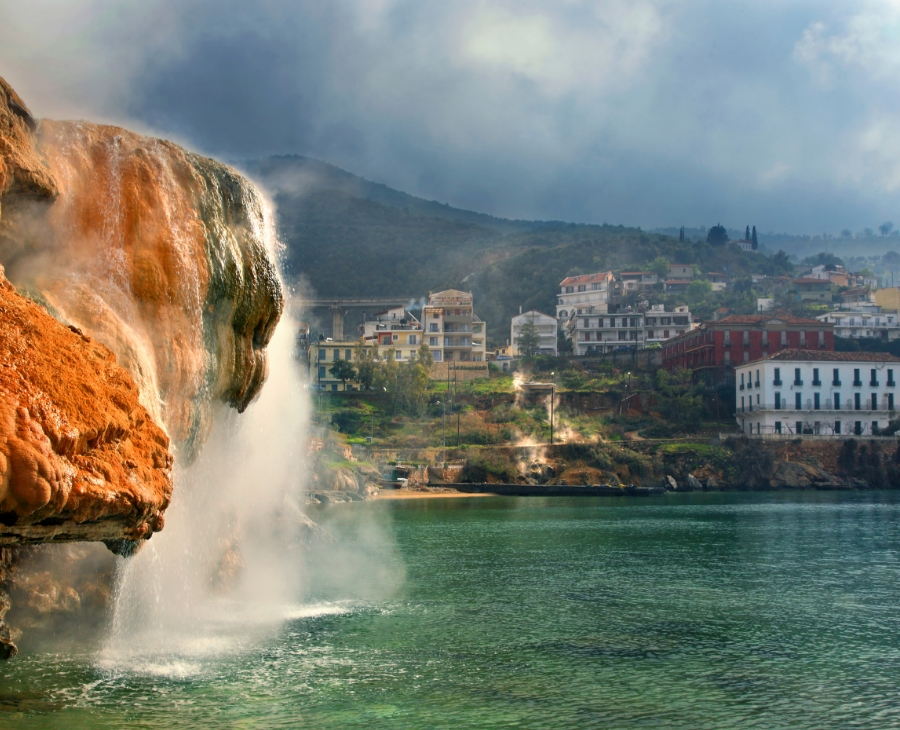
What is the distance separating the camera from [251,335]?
931 inches

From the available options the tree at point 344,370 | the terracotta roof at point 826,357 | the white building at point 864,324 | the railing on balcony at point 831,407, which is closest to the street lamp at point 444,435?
the tree at point 344,370

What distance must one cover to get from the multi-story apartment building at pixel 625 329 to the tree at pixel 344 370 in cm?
5123

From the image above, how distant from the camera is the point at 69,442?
12.1m

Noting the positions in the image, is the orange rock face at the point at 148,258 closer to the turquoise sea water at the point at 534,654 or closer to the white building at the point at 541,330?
the turquoise sea water at the point at 534,654

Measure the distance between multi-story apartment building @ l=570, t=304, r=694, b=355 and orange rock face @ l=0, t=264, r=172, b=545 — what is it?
15533cm

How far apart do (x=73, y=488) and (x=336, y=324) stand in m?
187

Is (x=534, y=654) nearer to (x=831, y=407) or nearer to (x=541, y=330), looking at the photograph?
(x=831, y=407)

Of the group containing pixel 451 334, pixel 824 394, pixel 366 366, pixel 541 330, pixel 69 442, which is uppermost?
pixel 541 330

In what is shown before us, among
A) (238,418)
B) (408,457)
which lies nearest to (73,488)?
(238,418)

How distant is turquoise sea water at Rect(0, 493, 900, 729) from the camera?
683 inches

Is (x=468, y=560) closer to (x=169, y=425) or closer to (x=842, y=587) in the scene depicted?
(x=842, y=587)

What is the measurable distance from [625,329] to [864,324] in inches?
1589

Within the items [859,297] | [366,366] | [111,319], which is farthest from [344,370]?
[859,297]

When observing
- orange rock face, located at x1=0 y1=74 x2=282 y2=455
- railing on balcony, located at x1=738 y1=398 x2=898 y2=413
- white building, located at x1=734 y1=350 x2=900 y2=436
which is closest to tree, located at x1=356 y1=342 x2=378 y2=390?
white building, located at x1=734 y1=350 x2=900 y2=436
